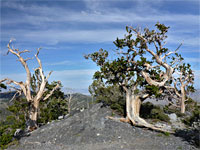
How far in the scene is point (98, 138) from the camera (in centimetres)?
1168

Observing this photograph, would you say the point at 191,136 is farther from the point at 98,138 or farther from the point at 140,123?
the point at 98,138

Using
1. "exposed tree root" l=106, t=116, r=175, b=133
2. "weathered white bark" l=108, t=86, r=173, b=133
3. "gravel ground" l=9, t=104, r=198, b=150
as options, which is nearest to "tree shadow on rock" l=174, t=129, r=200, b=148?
"gravel ground" l=9, t=104, r=198, b=150

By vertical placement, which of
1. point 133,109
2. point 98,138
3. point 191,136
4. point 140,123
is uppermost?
point 133,109

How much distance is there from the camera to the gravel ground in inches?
400

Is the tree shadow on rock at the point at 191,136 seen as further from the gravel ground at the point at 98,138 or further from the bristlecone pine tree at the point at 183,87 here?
the bristlecone pine tree at the point at 183,87

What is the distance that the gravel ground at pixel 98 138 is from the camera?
1017cm

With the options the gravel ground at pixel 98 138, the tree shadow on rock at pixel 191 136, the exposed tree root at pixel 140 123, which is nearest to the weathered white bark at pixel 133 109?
the exposed tree root at pixel 140 123

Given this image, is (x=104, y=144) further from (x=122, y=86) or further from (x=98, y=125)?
(x=122, y=86)

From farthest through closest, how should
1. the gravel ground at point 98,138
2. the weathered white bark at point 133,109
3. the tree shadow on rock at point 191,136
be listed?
1. the weathered white bark at point 133,109
2. the gravel ground at point 98,138
3. the tree shadow on rock at point 191,136

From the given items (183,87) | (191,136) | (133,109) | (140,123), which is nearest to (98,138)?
(140,123)

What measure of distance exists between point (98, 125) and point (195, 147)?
6.44 metres

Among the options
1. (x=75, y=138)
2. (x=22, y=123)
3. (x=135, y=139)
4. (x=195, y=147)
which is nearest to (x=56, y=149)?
(x=75, y=138)

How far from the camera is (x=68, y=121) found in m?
15.0

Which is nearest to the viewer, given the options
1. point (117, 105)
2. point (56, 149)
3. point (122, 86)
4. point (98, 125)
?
point (56, 149)
